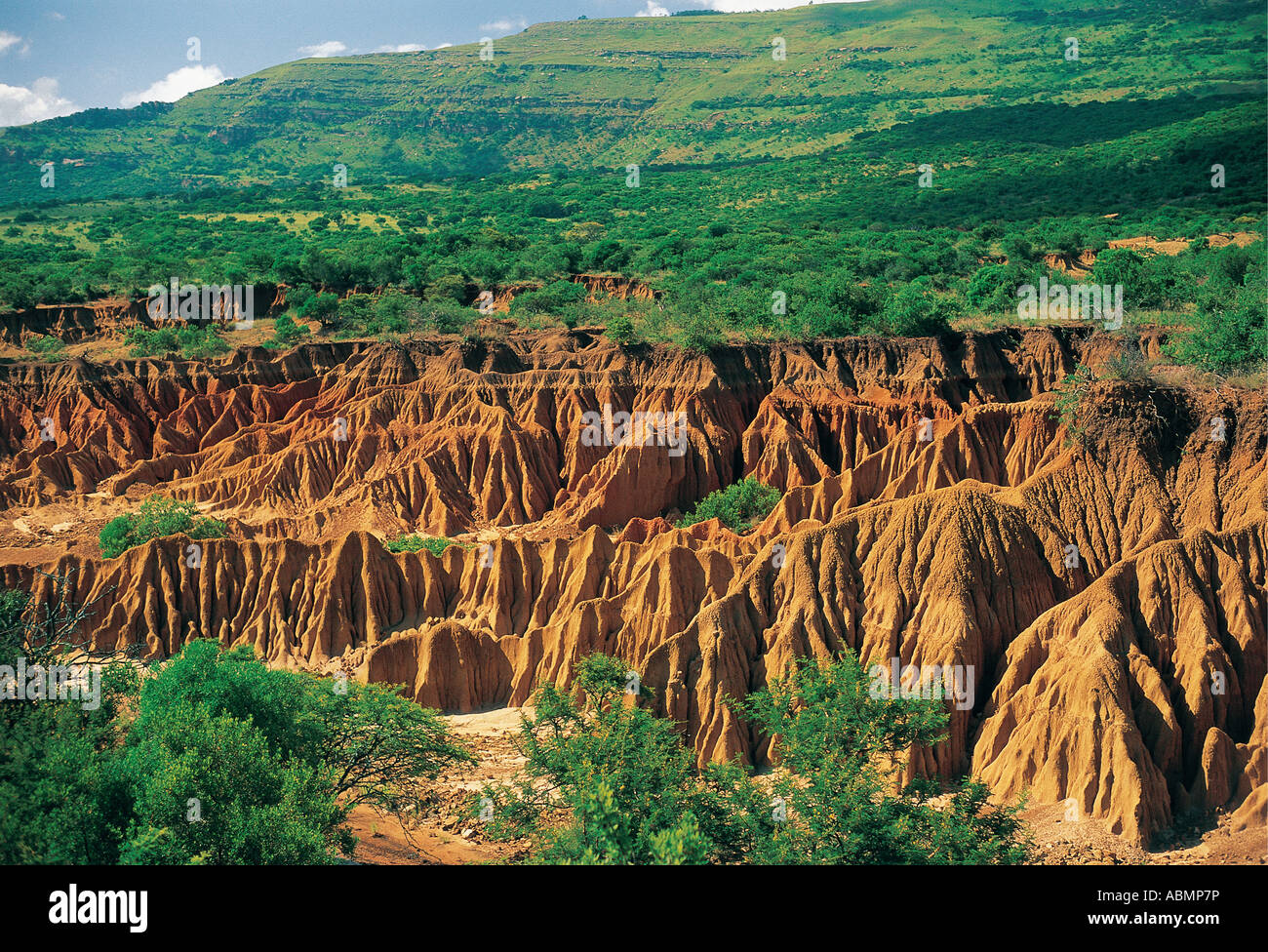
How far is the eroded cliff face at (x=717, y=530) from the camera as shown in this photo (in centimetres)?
2602

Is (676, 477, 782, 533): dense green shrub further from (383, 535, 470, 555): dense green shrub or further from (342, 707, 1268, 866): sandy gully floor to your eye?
(342, 707, 1268, 866): sandy gully floor

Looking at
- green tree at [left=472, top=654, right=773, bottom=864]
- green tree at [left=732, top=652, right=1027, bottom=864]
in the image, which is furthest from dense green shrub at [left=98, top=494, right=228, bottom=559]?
green tree at [left=732, top=652, right=1027, bottom=864]

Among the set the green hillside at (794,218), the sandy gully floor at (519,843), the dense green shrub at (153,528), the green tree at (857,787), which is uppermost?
the green hillside at (794,218)

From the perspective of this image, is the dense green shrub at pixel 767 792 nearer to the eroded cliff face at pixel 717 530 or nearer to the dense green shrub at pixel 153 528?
the eroded cliff face at pixel 717 530

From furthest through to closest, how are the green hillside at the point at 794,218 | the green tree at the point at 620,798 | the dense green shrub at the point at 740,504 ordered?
the green hillside at the point at 794,218, the dense green shrub at the point at 740,504, the green tree at the point at 620,798

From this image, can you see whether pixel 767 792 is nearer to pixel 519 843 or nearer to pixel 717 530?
pixel 519 843

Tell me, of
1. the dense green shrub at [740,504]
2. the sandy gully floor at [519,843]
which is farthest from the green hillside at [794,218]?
the sandy gully floor at [519,843]

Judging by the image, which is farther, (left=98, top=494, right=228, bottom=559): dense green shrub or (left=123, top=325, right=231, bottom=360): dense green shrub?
(left=123, top=325, right=231, bottom=360): dense green shrub

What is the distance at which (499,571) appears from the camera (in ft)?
116

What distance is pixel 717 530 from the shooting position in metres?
36.8

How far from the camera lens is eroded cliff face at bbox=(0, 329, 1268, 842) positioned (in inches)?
1024

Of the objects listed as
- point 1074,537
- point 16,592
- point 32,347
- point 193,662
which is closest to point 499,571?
point 193,662

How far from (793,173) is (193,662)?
135m

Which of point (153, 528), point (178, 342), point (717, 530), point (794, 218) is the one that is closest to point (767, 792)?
point (717, 530)
